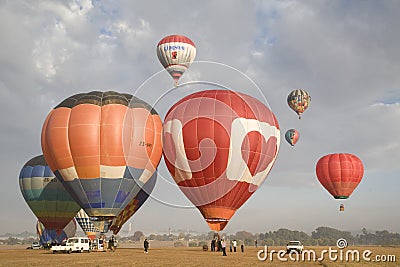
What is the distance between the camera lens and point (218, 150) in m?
40.5

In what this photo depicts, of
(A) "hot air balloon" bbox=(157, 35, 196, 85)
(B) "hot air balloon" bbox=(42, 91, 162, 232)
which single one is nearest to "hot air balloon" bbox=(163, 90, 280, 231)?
(B) "hot air balloon" bbox=(42, 91, 162, 232)

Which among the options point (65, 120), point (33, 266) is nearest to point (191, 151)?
point (65, 120)

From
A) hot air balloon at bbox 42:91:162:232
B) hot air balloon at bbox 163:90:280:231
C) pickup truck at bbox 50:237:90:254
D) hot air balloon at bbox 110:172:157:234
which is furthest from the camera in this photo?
hot air balloon at bbox 110:172:157:234

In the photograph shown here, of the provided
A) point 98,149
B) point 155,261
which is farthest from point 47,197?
point 155,261

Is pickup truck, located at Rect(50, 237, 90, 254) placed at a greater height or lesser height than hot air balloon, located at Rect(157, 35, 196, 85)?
lesser

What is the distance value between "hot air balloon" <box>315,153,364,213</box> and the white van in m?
32.9

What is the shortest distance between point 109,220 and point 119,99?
10988 mm

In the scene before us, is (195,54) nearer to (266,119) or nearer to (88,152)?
(266,119)

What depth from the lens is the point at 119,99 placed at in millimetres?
43469

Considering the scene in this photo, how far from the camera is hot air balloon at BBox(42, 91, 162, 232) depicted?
41.0m

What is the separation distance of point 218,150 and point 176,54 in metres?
12.4

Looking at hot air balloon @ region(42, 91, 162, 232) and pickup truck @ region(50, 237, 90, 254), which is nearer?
pickup truck @ region(50, 237, 90, 254)

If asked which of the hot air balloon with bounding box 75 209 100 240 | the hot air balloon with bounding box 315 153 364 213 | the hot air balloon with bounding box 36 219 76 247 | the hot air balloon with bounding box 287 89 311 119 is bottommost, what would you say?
the hot air balloon with bounding box 36 219 76 247

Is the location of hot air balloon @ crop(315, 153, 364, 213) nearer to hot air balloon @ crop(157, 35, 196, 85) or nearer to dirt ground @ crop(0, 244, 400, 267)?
dirt ground @ crop(0, 244, 400, 267)
